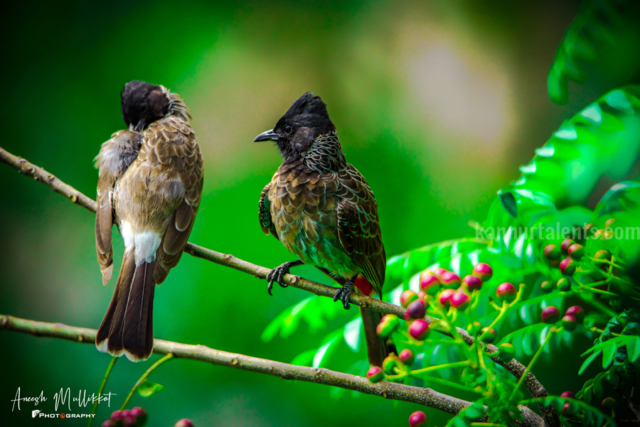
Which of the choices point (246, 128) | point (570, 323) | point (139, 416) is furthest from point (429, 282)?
point (246, 128)

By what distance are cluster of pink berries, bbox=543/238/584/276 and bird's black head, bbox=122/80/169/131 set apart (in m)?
1.06

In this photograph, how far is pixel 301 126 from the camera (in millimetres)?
1105

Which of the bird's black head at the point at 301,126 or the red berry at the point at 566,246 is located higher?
the bird's black head at the point at 301,126

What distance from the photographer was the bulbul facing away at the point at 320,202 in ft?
3.58

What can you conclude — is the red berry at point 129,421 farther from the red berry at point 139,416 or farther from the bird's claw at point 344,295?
the bird's claw at point 344,295

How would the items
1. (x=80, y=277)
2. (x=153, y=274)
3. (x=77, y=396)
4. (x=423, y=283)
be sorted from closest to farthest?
1. (x=423, y=283)
2. (x=153, y=274)
3. (x=77, y=396)
4. (x=80, y=277)

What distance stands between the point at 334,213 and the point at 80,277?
1110mm

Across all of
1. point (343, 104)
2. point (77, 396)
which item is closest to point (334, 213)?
point (343, 104)

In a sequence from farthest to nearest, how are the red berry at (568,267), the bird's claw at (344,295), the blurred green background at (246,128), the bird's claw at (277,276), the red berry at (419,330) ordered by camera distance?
the blurred green background at (246,128)
the bird's claw at (277,276)
the bird's claw at (344,295)
the red berry at (568,267)
the red berry at (419,330)

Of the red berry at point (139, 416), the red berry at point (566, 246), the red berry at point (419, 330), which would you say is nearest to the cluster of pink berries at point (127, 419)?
the red berry at point (139, 416)

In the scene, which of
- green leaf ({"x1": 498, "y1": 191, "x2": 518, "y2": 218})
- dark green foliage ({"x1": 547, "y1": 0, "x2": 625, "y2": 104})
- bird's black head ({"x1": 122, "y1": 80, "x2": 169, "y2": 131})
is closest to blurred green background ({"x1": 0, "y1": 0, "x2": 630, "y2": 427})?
dark green foliage ({"x1": 547, "y1": 0, "x2": 625, "y2": 104})

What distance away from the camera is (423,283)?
786 millimetres

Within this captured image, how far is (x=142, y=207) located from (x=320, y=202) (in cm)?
42

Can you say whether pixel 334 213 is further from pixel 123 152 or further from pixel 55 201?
pixel 55 201
